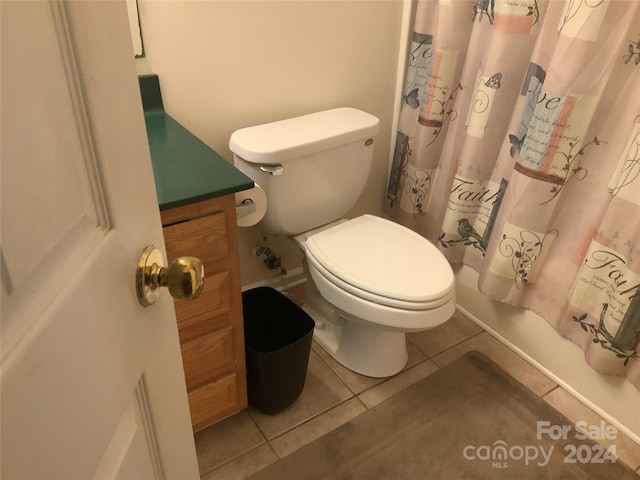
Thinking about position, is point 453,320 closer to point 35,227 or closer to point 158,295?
point 158,295

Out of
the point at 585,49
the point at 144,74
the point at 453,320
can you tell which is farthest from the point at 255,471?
the point at 585,49

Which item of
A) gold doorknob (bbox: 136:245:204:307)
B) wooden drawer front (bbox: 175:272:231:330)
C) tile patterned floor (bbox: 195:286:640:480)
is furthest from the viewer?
tile patterned floor (bbox: 195:286:640:480)

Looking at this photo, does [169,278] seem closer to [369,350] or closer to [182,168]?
[182,168]

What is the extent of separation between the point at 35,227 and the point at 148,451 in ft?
1.34

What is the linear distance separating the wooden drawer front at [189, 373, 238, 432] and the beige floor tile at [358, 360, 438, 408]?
0.45 metres

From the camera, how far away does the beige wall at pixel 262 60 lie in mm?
1444

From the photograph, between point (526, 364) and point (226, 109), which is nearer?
point (226, 109)

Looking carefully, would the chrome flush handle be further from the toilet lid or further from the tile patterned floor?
the tile patterned floor

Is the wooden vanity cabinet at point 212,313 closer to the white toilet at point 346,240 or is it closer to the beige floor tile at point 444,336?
the white toilet at point 346,240

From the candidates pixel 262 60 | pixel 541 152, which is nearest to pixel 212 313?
pixel 262 60

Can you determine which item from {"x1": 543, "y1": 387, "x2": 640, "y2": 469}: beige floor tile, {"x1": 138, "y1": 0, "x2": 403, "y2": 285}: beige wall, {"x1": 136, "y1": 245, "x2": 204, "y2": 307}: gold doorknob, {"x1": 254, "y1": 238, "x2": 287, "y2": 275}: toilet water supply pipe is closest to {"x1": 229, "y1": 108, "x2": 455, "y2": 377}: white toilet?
{"x1": 138, "y1": 0, "x2": 403, "y2": 285}: beige wall

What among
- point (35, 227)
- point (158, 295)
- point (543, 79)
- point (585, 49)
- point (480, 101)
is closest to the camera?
point (35, 227)

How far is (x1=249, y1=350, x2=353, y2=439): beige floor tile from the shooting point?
5.15ft

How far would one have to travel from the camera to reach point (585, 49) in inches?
50.7
